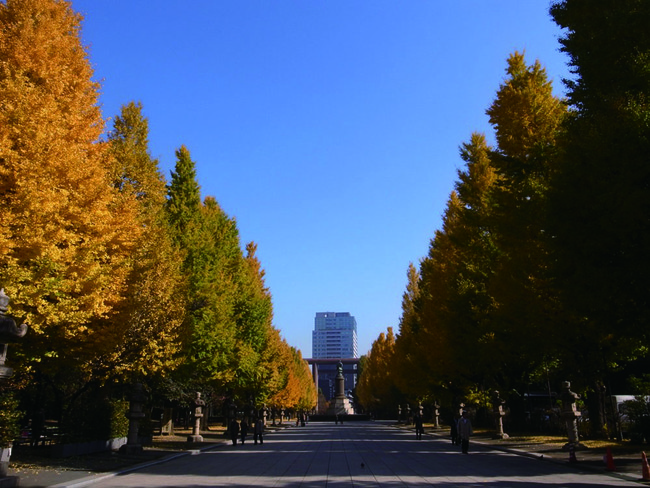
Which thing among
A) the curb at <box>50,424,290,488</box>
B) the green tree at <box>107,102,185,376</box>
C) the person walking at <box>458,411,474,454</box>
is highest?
the green tree at <box>107,102,185,376</box>

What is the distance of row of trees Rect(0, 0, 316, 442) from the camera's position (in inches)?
508

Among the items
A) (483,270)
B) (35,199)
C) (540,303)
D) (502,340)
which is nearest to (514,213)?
(540,303)

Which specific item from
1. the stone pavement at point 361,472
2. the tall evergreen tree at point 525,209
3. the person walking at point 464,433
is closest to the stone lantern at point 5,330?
the stone pavement at point 361,472

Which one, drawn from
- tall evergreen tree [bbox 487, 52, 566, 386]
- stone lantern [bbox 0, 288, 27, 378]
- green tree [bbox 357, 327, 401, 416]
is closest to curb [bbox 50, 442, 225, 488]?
stone lantern [bbox 0, 288, 27, 378]

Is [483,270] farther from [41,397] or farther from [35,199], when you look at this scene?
[41,397]

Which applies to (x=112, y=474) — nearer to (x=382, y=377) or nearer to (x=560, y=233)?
(x=560, y=233)

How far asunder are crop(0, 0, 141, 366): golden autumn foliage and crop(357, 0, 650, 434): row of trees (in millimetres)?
12441

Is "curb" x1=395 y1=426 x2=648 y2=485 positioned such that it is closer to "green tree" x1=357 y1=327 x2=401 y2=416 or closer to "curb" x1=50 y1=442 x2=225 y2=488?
"curb" x1=50 y1=442 x2=225 y2=488

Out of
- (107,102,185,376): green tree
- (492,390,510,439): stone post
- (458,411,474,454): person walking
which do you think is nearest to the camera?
(107,102,185,376): green tree

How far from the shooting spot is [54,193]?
13.1 meters

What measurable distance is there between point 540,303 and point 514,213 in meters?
3.30

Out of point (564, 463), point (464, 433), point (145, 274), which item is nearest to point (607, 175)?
point (564, 463)

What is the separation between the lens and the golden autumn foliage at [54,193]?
12750 mm

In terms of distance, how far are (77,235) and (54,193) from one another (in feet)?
4.89
